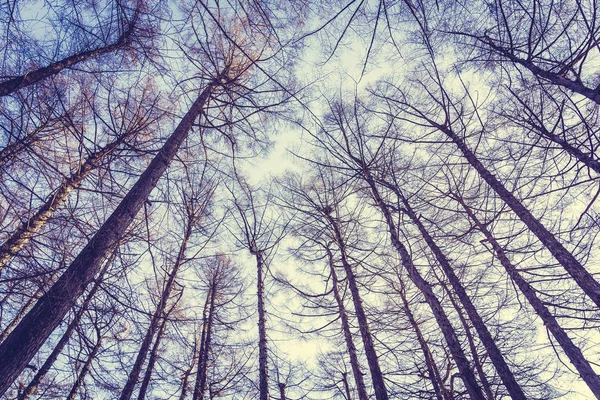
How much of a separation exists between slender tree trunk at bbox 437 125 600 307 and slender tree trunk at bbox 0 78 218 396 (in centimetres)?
431

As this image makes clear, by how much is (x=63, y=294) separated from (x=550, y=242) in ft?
23.1

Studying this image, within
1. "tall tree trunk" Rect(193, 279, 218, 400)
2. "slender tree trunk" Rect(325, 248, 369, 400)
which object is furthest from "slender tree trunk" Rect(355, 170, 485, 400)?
"tall tree trunk" Rect(193, 279, 218, 400)

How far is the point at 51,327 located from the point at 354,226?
5244 mm

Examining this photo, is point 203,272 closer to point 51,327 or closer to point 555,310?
point 51,327

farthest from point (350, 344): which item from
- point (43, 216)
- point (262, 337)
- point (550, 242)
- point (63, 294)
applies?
point (43, 216)

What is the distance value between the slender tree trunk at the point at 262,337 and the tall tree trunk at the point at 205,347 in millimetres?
1160

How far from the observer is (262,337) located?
563 centimetres

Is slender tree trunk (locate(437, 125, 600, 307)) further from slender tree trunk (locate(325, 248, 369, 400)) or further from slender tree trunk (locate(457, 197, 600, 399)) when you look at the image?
slender tree trunk (locate(325, 248, 369, 400))

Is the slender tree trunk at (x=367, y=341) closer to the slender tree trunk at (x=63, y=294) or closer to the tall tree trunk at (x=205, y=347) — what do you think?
the tall tree trunk at (x=205, y=347)

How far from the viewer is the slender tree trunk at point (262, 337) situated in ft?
16.4

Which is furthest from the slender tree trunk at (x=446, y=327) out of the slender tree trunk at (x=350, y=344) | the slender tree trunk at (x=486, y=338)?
the slender tree trunk at (x=350, y=344)

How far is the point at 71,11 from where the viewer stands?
8.43 feet

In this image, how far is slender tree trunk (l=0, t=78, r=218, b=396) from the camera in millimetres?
2002

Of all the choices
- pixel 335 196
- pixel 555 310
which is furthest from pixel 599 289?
pixel 335 196
